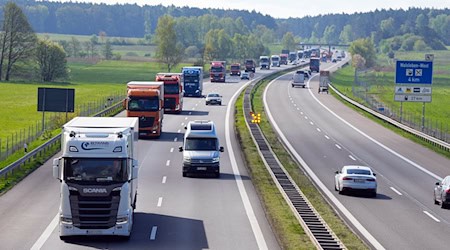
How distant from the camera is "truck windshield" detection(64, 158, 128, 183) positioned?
2691 cm

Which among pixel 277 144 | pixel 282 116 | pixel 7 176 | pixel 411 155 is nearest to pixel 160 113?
pixel 277 144

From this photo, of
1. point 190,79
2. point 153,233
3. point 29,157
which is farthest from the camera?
point 190,79

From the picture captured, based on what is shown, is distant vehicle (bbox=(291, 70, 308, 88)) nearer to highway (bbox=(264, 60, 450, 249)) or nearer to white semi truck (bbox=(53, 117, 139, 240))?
highway (bbox=(264, 60, 450, 249))

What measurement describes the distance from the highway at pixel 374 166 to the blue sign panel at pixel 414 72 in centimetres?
437

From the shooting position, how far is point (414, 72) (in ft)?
242

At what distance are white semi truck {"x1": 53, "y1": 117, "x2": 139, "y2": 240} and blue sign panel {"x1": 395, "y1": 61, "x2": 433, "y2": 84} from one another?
49476 millimetres

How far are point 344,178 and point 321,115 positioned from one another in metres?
46.8

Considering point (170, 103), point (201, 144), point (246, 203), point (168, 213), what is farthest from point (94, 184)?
point (170, 103)

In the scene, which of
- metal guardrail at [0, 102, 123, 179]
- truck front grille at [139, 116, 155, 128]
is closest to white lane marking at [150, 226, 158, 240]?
metal guardrail at [0, 102, 123, 179]

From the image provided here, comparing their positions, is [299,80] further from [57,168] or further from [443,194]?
[57,168]

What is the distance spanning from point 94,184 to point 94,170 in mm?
458

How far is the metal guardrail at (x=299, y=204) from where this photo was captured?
2719 centimetres

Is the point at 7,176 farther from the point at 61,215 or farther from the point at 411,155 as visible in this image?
the point at 411,155

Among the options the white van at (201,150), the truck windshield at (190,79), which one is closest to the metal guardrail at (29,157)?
the white van at (201,150)
